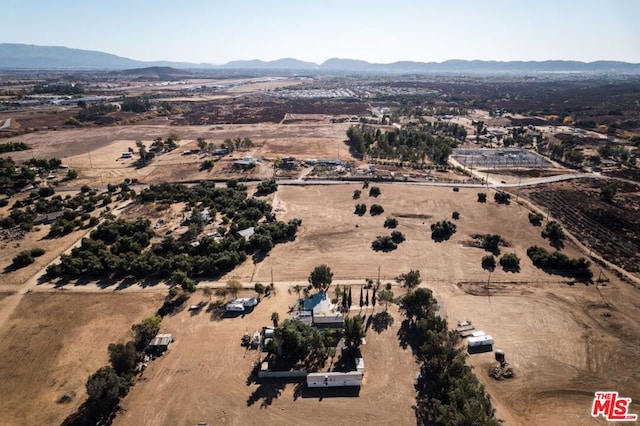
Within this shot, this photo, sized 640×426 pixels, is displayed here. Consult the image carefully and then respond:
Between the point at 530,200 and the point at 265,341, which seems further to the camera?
the point at 530,200

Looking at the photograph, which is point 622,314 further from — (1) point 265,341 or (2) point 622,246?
(1) point 265,341

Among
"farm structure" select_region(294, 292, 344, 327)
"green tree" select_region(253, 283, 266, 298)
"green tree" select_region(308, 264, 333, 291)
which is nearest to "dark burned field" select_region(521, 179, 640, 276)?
"green tree" select_region(308, 264, 333, 291)

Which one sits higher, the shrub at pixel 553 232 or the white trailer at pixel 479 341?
the shrub at pixel 553 232

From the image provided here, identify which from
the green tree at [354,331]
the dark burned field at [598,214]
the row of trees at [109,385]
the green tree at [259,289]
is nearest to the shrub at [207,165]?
the green tree at [259,289]

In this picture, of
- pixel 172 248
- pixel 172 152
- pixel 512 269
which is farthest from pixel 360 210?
pixel 172 152

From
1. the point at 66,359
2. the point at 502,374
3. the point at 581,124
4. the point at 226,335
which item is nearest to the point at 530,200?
the point at 502,374

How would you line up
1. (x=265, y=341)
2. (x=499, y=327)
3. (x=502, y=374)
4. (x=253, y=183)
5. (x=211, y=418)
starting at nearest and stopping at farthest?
(x=211, y=418) < (x=502, y=374) < (x=265, y=341) < (x=499, y=327) < (x=253, y=183)

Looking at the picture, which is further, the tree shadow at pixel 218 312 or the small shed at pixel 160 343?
the tree shadow at pixel 218 312

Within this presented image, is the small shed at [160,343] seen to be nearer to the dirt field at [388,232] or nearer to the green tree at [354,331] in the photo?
the dirt field at [388,232]
